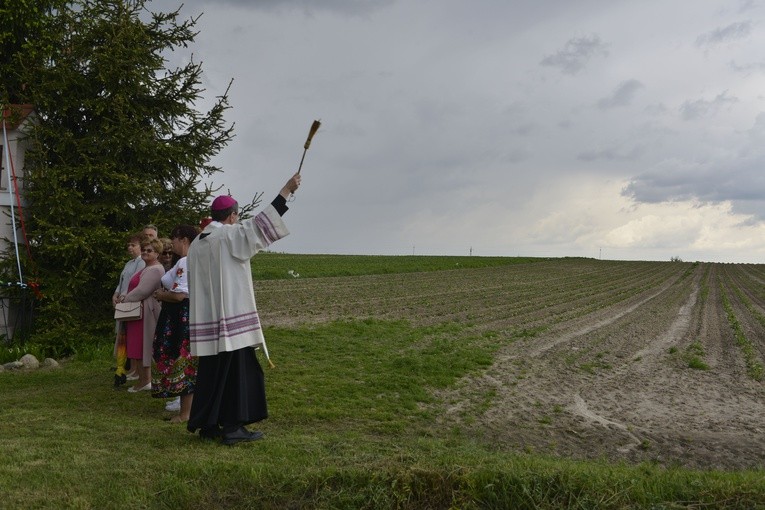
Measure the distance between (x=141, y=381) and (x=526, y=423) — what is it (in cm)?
496

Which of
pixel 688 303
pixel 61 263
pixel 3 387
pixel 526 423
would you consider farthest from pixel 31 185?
pixel 688 303

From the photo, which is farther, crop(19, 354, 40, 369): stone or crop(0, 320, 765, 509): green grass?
crop(19, 354, 40, 369): stone

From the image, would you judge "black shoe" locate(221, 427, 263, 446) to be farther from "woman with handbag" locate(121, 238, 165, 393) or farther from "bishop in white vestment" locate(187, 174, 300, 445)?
"woman with handbag" locate(121, 238, 165, 393)

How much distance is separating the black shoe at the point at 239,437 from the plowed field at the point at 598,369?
2.45m

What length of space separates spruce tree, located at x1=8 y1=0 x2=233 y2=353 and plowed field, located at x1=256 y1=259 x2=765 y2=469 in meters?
4.54

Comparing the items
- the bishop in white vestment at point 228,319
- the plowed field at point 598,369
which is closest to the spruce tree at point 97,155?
the plowed field at point 598,369

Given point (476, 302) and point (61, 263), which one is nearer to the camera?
point (61, 263)

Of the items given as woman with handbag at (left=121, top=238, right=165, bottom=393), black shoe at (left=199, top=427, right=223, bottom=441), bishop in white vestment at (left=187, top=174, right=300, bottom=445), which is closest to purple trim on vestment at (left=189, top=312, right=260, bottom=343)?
bishop in white vestment at (left=187, top=174, right=300, bottom=445)

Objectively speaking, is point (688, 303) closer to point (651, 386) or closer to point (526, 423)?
point (651, 386)

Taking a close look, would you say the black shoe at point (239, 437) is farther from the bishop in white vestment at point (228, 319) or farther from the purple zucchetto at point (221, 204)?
the purple zucchetto at point (221, 204)

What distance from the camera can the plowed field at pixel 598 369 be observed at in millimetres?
7422

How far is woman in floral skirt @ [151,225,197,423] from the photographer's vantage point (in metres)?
7.15

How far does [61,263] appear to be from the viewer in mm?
12133

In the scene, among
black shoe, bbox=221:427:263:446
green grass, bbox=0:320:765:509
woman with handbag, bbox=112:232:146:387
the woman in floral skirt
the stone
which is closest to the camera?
green grass, bbox=0:320:765:509
